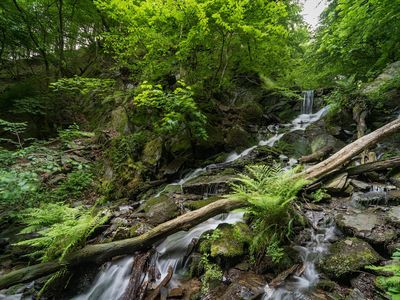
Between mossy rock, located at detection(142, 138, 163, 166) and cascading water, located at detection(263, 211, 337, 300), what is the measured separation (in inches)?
196

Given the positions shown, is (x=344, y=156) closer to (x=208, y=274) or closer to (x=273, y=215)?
(x=273, y=215)

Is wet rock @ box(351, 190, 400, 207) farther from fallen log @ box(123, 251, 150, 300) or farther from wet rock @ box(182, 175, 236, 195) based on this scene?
fallen log @ box(123, 251, 150, 300)

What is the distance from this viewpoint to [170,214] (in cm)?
487

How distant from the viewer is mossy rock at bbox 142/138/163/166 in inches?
298

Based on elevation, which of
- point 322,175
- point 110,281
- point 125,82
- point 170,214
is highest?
point 125,82

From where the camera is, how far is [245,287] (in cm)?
287

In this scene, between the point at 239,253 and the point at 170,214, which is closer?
the point at 239,253

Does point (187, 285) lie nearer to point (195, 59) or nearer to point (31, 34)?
point (195, 59)

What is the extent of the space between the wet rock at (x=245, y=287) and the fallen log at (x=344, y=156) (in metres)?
2.16

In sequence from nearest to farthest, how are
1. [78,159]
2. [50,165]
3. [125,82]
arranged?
[50,165] < [78,159] < [125,82]

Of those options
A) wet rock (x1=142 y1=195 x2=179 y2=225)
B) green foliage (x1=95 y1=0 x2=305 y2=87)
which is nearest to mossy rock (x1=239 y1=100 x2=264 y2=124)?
green foliage (x1=95 y1=0 x2=305 y2=87)

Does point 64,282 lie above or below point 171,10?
below

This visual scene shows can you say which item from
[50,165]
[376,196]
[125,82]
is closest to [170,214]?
[50,165]

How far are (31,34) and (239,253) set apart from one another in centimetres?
1092
